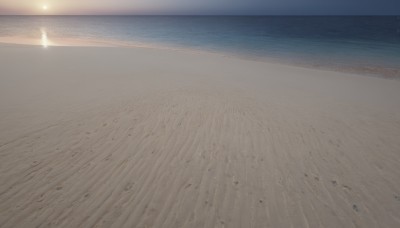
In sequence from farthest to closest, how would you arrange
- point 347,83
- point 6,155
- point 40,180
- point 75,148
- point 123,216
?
point 347,83 → point 75,148 → point 6,155 → point 40,180 → point 123,216

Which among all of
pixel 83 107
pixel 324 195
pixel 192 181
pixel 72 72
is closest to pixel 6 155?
pixel 83 107

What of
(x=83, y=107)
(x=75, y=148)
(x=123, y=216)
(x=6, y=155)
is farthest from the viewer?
(x=83, y=107)

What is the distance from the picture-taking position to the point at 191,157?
16.5 ft

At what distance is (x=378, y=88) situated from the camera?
11836 millimetres

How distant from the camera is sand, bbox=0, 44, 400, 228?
3617 mm

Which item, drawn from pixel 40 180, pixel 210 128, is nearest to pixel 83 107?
pixel 40 180

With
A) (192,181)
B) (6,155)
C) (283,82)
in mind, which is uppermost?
(283,82)

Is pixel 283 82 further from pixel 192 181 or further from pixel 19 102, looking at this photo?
pixel 19 102

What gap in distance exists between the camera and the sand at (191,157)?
362 cm

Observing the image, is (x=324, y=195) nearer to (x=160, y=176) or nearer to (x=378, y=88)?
(x=160, y=176)

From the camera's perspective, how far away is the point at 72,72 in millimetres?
11625

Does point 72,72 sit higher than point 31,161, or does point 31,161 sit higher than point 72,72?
point 72,72

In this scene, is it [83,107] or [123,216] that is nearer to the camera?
[123,216]

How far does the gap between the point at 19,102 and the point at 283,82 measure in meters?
12.5
